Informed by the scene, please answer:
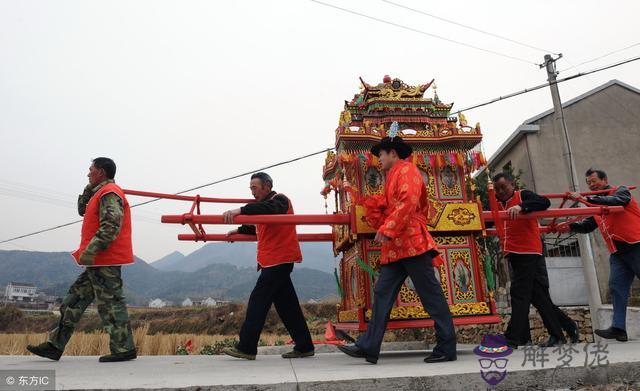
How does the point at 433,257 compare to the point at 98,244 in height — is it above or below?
below

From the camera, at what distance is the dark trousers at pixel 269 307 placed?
4.18m

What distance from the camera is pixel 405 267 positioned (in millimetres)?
3783

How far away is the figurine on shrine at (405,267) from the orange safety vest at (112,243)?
2302 millimetres

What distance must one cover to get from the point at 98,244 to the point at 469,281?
4060 millimetres

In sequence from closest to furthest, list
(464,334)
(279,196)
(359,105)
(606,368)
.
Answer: (606,368), (279,196), (359,105), (464,334)

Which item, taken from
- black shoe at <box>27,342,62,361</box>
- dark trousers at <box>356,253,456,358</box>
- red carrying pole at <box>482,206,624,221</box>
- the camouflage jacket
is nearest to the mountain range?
red carrying pole at <box>482,206,624,221</box>

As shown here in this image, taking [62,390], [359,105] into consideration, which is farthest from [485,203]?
[62,390]

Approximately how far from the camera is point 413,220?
3.84 m

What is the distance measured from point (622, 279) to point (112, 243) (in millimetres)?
5548

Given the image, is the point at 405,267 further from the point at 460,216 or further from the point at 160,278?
the point at 160,278

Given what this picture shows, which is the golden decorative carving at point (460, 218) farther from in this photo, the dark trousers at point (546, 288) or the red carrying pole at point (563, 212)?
the dark trousers at point (546, 288)

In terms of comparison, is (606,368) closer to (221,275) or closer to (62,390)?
(62,390)

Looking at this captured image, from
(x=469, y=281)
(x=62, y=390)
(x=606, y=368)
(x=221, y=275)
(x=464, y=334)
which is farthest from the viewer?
(x=221, y=275)

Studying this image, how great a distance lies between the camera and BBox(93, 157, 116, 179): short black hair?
173 inches
